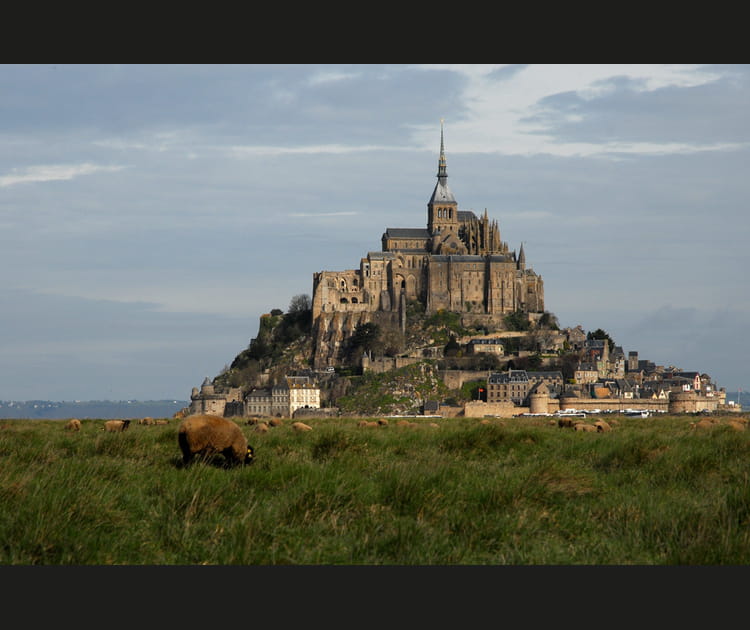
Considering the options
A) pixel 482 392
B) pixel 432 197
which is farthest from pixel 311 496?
pixel 432 197

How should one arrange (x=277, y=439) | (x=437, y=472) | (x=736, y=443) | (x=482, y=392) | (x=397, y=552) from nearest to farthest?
(x=397, y=552) → (x=437, y=472) → (x=736, y=443) → (x=277, y=439) → (x=482, y=392)

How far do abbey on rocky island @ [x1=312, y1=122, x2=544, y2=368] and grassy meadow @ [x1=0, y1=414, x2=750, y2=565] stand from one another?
113682mm

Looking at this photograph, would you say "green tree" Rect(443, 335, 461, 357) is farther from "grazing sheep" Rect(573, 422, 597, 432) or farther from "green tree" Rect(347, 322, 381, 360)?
"grazing sheep" Rect(573, 422, 597, 432)

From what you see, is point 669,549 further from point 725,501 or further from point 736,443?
point 736,443

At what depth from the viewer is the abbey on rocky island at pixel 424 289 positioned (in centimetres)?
12606

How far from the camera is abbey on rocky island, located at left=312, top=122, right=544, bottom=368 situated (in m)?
126

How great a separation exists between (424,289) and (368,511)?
399 feet

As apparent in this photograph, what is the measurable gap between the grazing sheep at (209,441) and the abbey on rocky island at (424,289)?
113 m

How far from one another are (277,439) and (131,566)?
7.83 meters

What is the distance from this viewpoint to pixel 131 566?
271 inches

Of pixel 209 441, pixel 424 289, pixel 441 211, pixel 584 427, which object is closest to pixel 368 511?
pixel 209 441

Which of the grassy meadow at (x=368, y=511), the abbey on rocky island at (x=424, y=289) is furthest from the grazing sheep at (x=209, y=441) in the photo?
the abbey on rocky island at (x=424, y=289)

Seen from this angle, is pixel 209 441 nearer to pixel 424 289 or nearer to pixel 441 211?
pixel 424 289

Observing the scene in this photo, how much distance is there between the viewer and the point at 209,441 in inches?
Answer: 422
